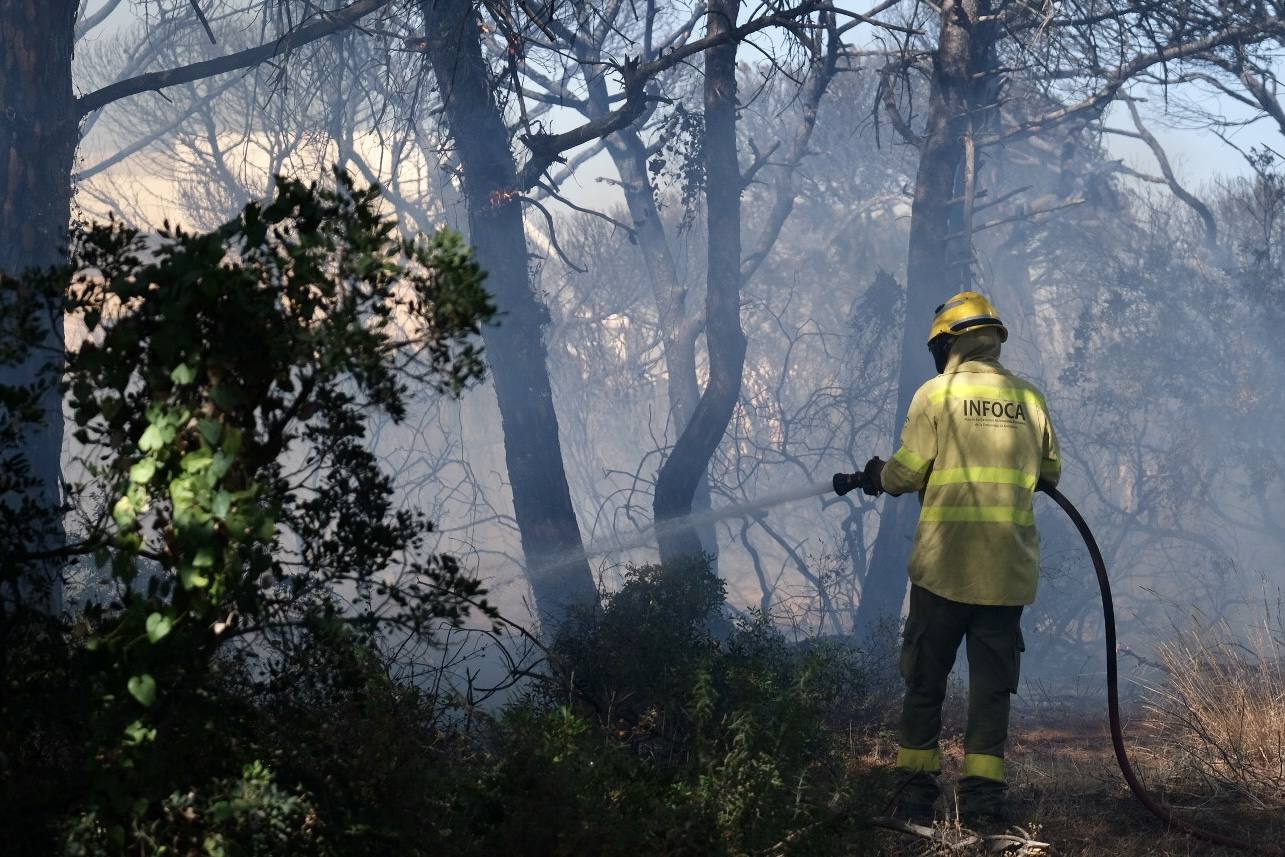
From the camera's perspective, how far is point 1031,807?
452 cm

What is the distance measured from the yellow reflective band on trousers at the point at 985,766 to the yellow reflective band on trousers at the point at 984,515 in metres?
0.86

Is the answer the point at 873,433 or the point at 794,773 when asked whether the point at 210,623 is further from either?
the point at 873,433

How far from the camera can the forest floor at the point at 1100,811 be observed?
4.03 m

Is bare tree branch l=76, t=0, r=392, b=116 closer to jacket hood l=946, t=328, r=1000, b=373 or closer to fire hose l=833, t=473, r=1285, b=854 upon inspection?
jacket hood l=946, t=328, r=1000, b=373

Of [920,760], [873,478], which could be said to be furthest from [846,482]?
[920,760]

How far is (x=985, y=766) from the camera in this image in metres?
4.37

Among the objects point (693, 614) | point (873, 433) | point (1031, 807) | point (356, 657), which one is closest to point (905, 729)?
point (1031, 807)

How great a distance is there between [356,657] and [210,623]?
67 centimetres

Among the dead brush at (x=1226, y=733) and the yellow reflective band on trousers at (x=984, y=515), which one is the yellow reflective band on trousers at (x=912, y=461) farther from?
the dead brush at (x=1226, y=733)

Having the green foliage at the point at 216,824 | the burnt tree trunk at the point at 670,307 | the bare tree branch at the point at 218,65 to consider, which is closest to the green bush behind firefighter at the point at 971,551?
the green foliage at the point at 216,824

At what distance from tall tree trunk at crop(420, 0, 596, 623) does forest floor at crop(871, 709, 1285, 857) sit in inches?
147

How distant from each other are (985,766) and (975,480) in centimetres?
104

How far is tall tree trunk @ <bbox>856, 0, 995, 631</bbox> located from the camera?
1113 centimetres

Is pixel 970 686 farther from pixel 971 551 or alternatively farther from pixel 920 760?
pixel 971 551
